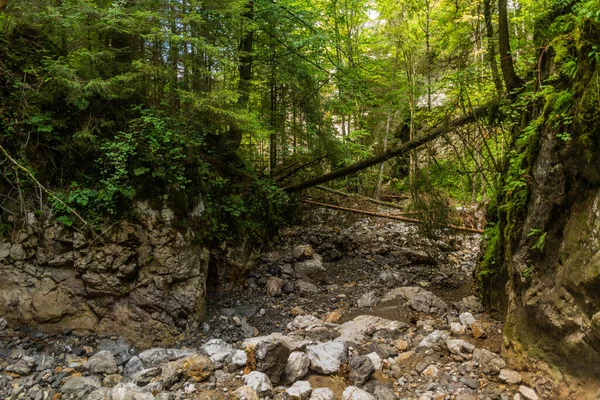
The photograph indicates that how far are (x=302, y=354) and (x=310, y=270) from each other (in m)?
3.45

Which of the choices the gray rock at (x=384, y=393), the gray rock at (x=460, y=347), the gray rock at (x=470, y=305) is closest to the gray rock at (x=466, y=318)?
the gray rock at (x=470, y=305)

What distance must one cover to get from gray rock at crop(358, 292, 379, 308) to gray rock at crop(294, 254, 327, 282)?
125 cm

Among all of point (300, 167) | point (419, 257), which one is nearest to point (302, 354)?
point (419, 257)

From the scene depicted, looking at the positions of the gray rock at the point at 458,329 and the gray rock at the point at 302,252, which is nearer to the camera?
the gray rock at the point at 458,329

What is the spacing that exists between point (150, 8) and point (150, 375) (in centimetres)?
608

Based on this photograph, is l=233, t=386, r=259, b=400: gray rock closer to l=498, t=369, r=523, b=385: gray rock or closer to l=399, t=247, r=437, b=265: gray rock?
l=498, t=369, r=523, b=385: gray rock

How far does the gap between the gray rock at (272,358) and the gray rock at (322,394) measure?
1.65 feet

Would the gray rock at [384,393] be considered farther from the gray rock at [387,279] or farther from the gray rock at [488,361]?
the gray rock at [387,279]

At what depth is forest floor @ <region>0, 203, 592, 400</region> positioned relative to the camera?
158 inches

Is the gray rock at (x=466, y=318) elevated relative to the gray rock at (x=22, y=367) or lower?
elevated

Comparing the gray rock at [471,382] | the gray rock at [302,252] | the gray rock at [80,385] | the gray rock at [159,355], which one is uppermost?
the gray rock at [302,252]

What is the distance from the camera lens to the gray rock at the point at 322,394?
3.90 m

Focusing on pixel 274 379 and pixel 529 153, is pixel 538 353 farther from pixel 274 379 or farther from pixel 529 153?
pixel 274 379

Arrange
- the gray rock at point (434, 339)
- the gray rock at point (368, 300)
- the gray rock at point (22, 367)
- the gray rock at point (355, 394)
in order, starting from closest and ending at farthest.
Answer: the gray rock at point (355, 394) < the gray rock at point (22, 367) < the gray rock at point (434, 339) < the gray rock at point (368, 300)
